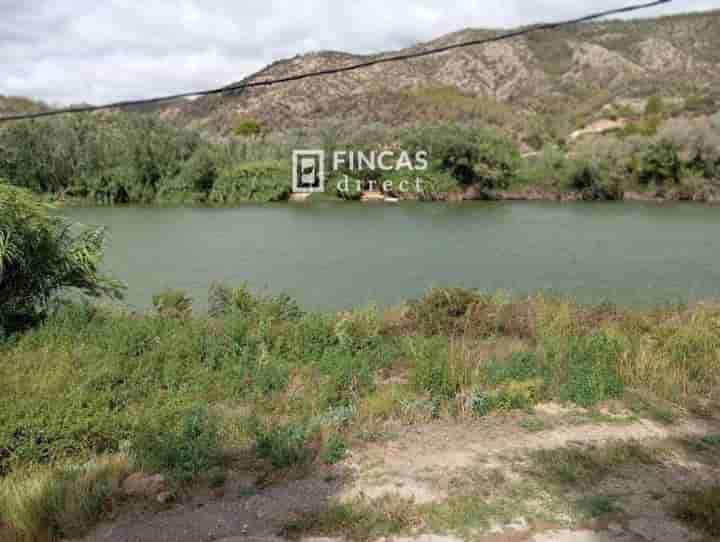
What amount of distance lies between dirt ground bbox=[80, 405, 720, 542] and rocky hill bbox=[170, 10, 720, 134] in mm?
50859

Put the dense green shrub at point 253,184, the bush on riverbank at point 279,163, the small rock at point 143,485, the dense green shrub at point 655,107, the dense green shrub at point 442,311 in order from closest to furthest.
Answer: the small rock at point 143,485, the dense green shrub at point 442,311, the bush on riverbank at point 279,163, the dense green shrub at point 253,184, the dense green shrub at point 655,107

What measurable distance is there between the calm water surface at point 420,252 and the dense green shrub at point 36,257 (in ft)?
11.0

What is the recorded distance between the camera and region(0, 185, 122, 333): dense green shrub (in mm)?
6176

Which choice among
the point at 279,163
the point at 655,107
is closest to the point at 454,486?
A: the point at 279,163

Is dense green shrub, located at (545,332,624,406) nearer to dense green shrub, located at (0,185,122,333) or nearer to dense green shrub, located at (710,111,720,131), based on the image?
dense green shrub, located at (0,185,122,333)

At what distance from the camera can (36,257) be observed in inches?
261

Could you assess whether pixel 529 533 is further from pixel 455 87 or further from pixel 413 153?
pixel 455 87

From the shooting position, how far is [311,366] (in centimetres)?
571

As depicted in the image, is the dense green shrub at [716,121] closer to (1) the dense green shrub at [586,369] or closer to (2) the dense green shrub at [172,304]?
(1) the dense green shrub at [586,369]

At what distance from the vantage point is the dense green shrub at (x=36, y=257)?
6176 millimetres

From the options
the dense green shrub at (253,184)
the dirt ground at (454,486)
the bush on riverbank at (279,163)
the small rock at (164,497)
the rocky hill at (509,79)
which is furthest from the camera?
the rocky hill at (509,79)

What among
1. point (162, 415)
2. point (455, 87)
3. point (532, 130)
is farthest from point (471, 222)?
point (455, 87)

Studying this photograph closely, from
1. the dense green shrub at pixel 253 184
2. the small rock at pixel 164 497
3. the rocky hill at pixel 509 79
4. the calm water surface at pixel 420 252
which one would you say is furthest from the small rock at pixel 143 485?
the rocky hill at pixel 509 79

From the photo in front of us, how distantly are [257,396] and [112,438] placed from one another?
124 cm
